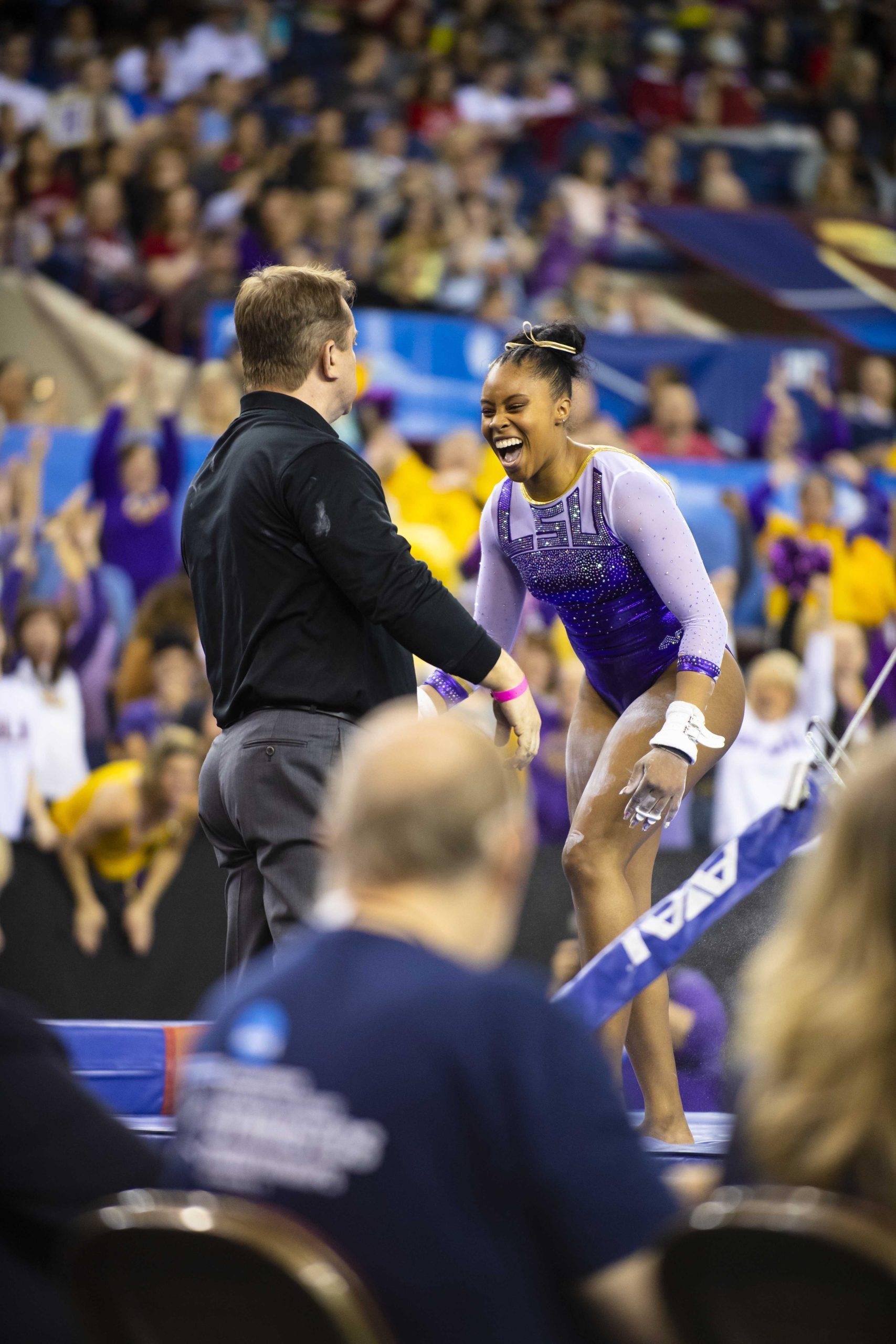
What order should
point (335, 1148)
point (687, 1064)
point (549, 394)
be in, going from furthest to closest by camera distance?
point (687, 1064)
point (549, 394)
point (335, 1148)

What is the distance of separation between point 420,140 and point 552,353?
7051mm

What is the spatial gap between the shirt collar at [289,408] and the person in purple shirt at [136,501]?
3489 mm

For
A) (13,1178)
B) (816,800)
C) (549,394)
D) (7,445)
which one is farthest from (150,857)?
(13,1178)

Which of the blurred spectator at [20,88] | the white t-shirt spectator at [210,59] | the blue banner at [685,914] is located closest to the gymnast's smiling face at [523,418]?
the blue banner at [685,914]

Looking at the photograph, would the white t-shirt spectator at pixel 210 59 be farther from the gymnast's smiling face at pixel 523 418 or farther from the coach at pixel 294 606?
the coach at pixel 294 606

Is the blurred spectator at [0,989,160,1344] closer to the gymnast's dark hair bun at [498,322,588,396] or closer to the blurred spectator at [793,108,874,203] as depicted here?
the gymnast's dark hair bun at [498,322,588,396]

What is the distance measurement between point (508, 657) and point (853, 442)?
632 cm

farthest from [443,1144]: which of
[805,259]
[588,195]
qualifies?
[588,195]

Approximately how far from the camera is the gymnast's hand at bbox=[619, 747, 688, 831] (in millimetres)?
2803

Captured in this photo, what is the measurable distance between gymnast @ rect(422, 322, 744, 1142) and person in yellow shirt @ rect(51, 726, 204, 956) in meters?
2.21

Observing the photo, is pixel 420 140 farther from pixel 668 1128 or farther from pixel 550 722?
pixel 668 1128

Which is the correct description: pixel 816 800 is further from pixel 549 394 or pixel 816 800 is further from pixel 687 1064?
pixel 687 1064

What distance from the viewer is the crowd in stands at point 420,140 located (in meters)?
7.94

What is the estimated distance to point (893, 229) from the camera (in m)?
9.26
